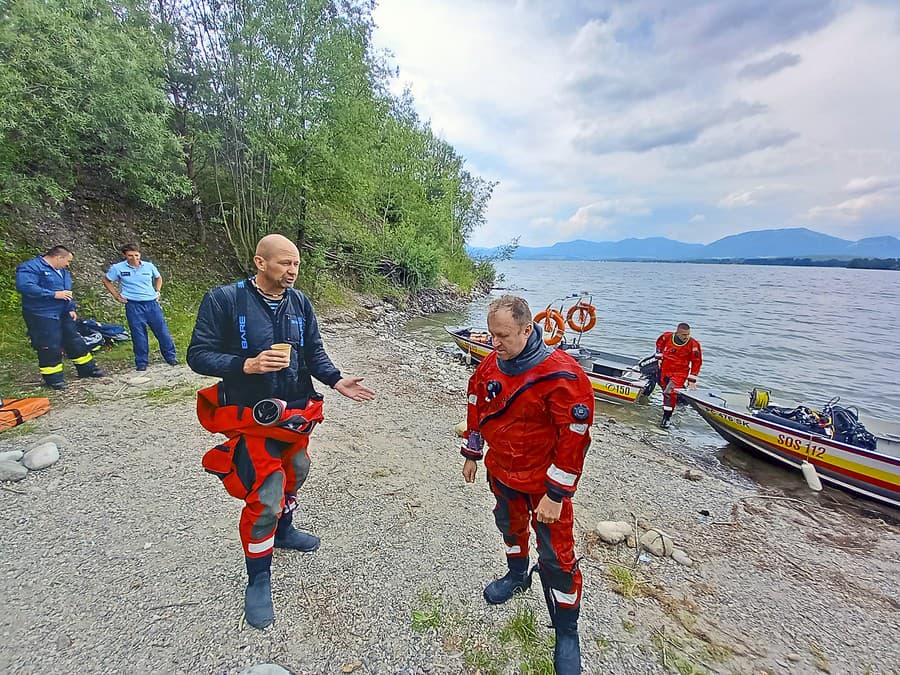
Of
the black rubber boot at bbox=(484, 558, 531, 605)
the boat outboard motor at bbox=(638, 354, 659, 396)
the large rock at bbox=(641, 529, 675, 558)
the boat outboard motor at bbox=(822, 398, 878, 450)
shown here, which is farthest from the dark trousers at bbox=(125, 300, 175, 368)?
the boat outboard motor at bbox=(822, 398, 878, 450)

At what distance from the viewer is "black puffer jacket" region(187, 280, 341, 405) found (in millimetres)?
2195

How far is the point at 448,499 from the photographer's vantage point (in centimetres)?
415

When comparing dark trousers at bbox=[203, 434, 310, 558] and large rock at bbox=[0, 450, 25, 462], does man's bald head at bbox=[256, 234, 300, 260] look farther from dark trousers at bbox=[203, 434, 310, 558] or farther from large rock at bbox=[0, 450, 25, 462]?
large rock at bbox=[0, 450, 25, 462]

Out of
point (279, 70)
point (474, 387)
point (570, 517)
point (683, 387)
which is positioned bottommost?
point (683, 387)

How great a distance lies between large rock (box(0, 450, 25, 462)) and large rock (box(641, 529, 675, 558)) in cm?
604

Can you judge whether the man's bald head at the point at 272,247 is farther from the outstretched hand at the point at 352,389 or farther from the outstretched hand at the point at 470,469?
the outstretched hand at the point at 470,469

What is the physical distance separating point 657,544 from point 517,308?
9.83ft

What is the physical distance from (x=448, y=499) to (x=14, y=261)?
10684 millimetres

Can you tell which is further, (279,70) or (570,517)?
(279,70)

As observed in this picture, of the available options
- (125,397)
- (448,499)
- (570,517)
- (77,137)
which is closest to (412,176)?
(77,137)

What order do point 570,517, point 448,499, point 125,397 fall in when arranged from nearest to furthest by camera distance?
point 570,517
point 448,499
point 125,397

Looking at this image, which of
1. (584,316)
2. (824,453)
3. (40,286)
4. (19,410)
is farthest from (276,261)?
(584,316)

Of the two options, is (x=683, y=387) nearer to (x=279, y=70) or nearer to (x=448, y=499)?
(x=448, y=499)

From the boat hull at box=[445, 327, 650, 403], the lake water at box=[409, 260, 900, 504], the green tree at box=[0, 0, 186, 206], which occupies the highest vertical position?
the green tree at box=[0, 0, 186, 206]
